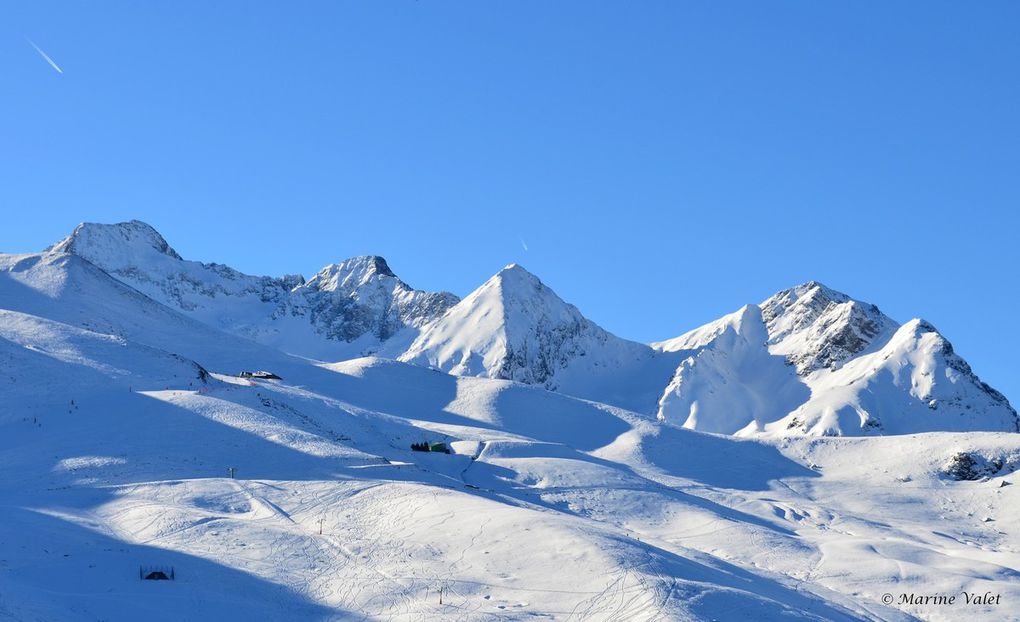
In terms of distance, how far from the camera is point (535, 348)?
158 m

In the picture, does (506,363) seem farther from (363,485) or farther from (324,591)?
(324,591)

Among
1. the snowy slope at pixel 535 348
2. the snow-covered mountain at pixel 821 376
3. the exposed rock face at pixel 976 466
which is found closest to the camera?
the exposed rock face at pixel 976 466

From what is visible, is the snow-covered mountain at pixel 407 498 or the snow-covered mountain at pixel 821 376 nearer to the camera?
the snow-covered mountain at pixel 407 498

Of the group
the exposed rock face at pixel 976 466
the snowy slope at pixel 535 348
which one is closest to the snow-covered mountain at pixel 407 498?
the exposed rock face at pixel 976 466

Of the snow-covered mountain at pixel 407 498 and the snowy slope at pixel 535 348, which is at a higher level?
the snowy slope at pixel 535 348

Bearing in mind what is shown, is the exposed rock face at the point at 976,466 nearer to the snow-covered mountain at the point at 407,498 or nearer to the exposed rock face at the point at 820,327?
the snow-covered mountain at the point at 407,498

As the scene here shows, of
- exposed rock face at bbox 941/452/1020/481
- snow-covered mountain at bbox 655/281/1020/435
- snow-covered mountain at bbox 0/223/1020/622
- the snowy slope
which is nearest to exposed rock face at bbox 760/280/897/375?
snow-covered mountain at bbox 655/281/1020/435

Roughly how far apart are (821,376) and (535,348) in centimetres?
4224

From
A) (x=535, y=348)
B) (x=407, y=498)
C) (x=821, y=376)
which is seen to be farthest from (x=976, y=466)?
(x=535, y=348)

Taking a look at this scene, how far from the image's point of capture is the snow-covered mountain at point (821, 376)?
11888cm

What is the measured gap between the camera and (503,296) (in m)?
168

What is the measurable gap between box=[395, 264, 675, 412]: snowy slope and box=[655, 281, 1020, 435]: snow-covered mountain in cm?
718

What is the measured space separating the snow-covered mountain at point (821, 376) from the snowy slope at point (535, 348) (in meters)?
7.18

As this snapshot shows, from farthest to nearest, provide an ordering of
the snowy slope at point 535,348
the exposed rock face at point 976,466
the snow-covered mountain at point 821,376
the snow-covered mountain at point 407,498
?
the snowy slope at point 535,348
the snow-covered mountain at point 821,376
the exposed rock face at point 976,466
the snow-covered mountain at point 407,498
